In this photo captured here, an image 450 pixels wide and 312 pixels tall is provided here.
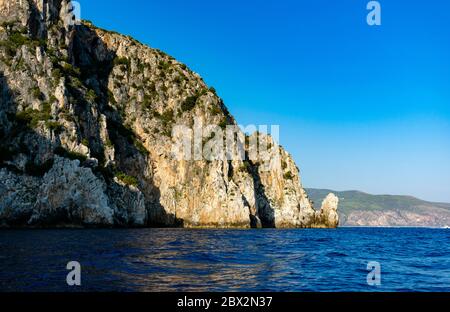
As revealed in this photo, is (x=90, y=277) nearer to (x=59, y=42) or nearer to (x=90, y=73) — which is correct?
(x=59, y=42)

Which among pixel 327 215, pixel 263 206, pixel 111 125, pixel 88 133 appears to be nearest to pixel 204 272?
pixel 88 133

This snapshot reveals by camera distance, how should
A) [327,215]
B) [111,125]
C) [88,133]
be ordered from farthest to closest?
[327,215] → [111,125] → [88,133]

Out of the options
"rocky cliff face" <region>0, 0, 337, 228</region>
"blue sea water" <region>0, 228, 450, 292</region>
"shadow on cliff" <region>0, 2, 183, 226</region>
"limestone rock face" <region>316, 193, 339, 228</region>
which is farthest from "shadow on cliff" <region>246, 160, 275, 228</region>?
"blue sea water" <region>0, 228, 450, 292</region>

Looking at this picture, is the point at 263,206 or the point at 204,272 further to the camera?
the point at 263,206

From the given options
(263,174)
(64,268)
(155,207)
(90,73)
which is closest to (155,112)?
(90,73)

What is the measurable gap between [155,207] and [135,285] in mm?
87073

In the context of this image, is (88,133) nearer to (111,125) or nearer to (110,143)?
(110,143)

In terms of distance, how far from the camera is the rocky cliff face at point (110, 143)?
7712 cm

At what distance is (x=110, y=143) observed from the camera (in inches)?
3829

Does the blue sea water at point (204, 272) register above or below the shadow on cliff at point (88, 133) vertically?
below

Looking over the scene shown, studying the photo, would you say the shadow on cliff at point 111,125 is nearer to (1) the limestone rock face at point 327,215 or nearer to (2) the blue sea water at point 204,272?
(1) the limestone rock face at point 327,215

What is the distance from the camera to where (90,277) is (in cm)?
2120

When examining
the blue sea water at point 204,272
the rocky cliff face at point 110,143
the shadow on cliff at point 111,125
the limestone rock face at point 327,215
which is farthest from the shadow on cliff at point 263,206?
the blue sea water at point 204,272

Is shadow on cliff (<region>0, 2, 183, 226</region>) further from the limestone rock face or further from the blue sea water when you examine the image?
the blue sea water
